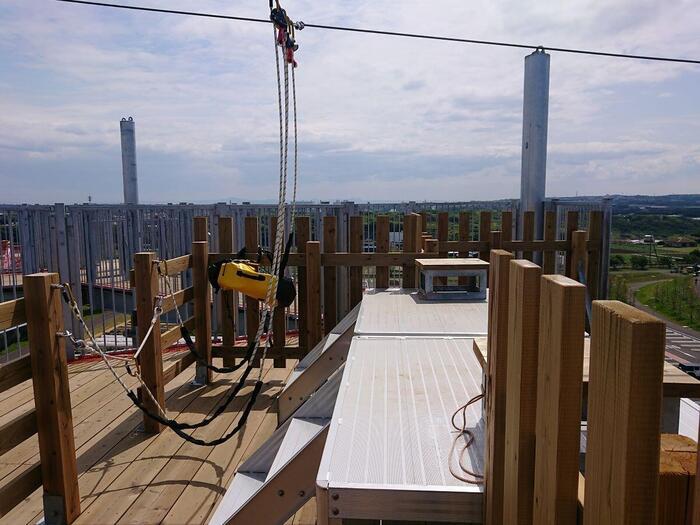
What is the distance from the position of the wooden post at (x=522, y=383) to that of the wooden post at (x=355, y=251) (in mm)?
4203

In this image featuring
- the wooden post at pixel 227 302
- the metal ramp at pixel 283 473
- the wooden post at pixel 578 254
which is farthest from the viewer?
the wooden post at pixel 578 254

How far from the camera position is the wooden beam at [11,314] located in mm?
2783

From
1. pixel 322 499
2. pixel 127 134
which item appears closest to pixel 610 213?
pixel 322 499

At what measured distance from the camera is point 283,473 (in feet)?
7.82

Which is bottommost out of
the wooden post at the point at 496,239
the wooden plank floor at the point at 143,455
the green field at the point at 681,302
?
the green field at the point at 681,302

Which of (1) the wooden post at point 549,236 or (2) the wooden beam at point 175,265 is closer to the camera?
(2) the wooden beam at point 175,265

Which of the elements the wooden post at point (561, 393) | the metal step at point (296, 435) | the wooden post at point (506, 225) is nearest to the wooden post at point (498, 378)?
the wooden post at point (561, 393)

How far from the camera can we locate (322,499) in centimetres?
177

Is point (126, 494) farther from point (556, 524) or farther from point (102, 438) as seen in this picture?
point (556, 524)

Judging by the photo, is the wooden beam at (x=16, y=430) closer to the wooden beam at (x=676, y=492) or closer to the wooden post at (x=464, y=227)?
the wooden beam at (x=676, y=492)

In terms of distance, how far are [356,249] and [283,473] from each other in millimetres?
3397

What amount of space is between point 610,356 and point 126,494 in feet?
11.0

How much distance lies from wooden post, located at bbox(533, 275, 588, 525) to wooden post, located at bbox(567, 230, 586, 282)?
17.3ft

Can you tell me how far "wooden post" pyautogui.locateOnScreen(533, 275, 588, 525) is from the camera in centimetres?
106
